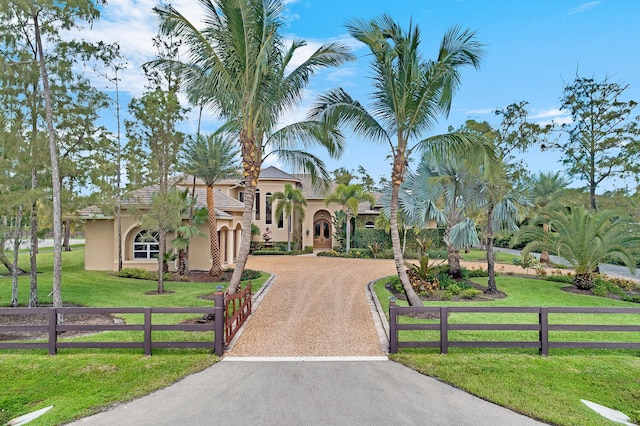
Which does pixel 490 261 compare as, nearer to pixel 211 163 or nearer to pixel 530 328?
pixel 530 328

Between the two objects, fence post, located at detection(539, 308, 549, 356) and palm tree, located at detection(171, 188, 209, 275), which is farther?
palm tree, located at detection(171, 188, 209, 275)

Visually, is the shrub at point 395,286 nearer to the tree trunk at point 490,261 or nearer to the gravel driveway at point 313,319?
the gravel driveway at point 313,319

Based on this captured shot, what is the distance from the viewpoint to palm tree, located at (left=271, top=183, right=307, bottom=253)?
86.8 feet

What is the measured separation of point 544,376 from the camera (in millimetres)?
6133

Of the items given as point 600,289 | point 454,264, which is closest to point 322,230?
point 454,264

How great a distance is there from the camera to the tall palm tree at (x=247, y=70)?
8898 mm

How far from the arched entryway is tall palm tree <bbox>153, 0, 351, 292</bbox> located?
65.8ft

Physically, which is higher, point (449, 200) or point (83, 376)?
point (449, 200)

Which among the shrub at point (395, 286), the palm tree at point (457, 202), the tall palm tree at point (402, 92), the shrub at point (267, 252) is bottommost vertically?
the shrub at point (395, 286)

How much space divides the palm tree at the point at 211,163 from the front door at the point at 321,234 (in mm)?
14354

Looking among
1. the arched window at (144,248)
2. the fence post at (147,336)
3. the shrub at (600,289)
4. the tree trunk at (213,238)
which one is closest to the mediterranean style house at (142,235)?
the arched window at (144,248)

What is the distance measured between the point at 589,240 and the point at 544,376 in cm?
1100

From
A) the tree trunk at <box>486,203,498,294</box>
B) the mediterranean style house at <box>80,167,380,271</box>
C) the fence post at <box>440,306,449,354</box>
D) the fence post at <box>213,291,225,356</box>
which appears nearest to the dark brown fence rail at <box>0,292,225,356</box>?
the fence post at <box>213,291,225,356</box>

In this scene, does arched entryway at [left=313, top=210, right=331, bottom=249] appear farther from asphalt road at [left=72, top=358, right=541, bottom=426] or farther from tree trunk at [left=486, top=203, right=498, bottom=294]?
asphalt road at [left=72, top=358, right=541, bottom=426]
